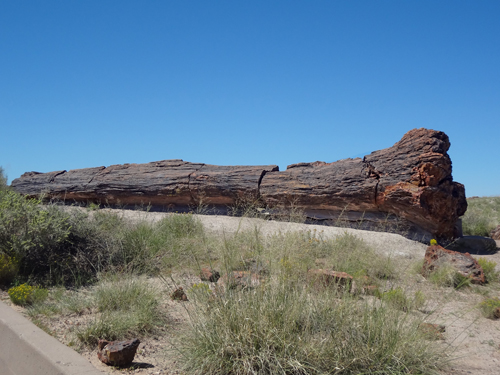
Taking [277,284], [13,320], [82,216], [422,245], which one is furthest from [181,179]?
[277,284]

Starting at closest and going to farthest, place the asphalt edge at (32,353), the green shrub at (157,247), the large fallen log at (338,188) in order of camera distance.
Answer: the asphalt edge at (32,353) < the green shrub at (157,247) < the large fallen log at (338,188)

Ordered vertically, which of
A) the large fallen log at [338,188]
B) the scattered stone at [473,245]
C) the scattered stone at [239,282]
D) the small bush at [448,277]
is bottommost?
the small bush at [448,277]

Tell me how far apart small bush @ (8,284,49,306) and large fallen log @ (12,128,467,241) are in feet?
16.1

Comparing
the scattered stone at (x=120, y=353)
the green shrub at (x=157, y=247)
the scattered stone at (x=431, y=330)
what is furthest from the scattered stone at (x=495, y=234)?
the scattered stone at (x=120, y=353)

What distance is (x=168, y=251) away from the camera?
7148 mm

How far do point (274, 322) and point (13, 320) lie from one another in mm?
2914

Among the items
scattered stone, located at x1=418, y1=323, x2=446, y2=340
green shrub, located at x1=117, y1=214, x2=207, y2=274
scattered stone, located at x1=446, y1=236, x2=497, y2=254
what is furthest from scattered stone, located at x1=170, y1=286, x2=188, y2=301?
scattered stone, located at x1=446, y1=236, x2=497, y2=254

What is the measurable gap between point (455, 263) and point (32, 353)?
258 inches

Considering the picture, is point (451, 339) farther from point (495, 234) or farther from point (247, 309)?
point (495, 234)

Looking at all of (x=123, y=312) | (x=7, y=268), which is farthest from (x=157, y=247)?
(x=123, y=312)

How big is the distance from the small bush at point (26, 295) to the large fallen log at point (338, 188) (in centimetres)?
489

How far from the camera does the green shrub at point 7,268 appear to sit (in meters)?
6.15

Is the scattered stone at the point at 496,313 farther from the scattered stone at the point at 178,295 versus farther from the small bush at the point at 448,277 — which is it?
the scattered stone at the point at 178,295

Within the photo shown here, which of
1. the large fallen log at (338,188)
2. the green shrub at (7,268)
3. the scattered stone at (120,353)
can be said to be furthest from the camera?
the large fallen log at (338,188)
